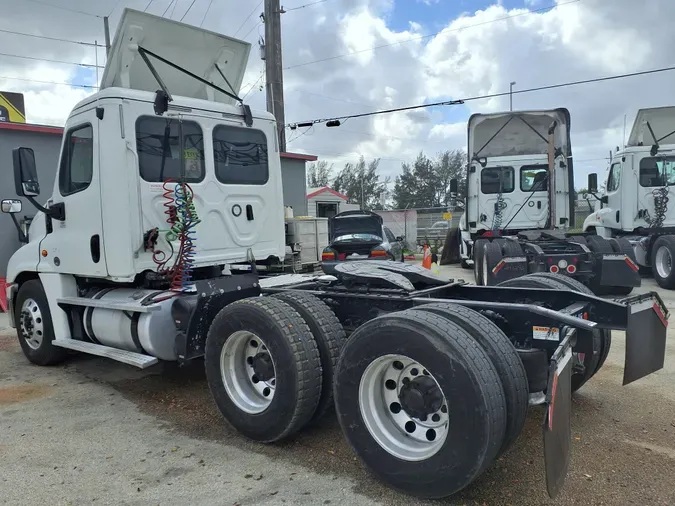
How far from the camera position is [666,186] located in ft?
40.4

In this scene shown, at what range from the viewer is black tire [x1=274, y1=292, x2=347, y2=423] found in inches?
150

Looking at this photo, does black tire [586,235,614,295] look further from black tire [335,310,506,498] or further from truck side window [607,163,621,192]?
black tire [335,310,506,498]

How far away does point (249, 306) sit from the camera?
156 inches

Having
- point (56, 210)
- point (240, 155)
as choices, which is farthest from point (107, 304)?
point (240, 155)

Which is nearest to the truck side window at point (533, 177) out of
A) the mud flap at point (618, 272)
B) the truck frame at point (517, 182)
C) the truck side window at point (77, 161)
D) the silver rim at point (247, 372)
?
the truck frame at point (517, 182)

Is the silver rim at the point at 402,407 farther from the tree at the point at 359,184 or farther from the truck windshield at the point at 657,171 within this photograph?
the tree at the point at 359,184

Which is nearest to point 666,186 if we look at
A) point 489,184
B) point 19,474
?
point 489,184

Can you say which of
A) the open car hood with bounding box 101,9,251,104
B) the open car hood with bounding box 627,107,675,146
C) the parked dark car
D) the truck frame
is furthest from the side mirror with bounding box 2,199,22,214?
the open car hood with bounding box 627,107,675,146

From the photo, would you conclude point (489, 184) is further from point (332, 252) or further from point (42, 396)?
point (42, 396)

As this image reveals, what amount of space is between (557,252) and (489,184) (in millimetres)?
3522

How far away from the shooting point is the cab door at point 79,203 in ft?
16.6

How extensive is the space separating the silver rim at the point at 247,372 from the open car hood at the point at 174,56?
285 centimetres

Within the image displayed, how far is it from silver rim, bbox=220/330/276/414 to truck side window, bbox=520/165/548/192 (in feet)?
34.2

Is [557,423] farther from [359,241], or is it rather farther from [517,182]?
[517,182]
